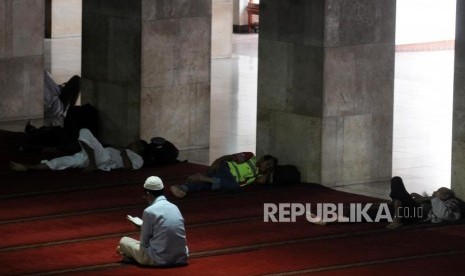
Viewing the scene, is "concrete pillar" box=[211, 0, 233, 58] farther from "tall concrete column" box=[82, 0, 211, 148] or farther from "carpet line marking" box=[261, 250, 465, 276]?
"carpet line marking" box=[261, 250, 465, 276]

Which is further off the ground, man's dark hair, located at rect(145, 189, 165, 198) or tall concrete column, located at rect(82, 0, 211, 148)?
tall concrete column, located at rect(82, 0, 211, 148)

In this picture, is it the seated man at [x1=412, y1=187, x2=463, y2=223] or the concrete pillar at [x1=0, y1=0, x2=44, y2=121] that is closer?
the seated man at [x1=412, y1=187, x2=463, y2=223]

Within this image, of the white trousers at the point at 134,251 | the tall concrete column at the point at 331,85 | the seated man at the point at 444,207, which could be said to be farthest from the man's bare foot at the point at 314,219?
the white trousers at the point at 134,251

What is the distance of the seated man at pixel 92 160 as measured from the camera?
1630 centimetres

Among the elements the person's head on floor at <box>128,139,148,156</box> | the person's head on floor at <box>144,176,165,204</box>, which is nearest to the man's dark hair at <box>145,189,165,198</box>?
the person's head on floor at <box>144,176,165,204</box>

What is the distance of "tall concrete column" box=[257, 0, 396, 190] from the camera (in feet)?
52.1

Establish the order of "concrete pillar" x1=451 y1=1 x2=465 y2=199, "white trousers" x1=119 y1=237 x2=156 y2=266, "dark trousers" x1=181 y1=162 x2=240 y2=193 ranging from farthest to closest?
"dark trousers" x1=181 y1=162 x2=240 y2=193 → "concrete pillar" x1=451 y1=1 x2=465 y2=199 → "white trousers" x1=119 y1=237 x2=156 y2=266

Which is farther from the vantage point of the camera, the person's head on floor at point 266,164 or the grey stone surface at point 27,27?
the grey stone surface at point 27,27

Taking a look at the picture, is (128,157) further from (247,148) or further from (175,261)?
(175,261)

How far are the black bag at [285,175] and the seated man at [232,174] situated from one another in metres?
0.08

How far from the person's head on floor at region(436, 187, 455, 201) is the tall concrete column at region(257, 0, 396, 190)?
208 cm

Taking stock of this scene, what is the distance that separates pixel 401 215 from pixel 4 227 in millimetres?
3827

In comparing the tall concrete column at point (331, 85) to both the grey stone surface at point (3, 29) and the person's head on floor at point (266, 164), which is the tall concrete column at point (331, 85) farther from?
the grey stone surface at point (3, 29)

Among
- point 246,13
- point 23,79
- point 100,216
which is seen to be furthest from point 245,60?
point 100,216
